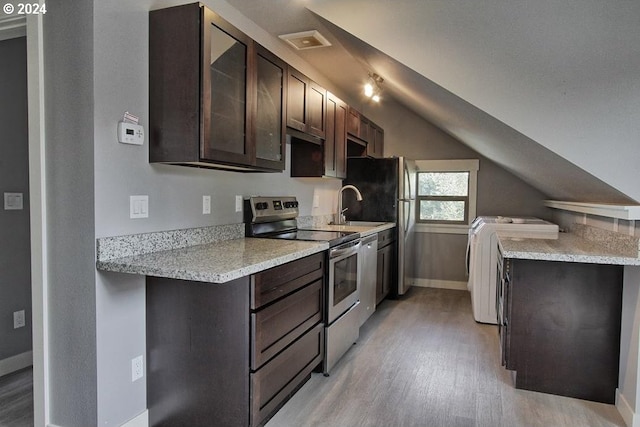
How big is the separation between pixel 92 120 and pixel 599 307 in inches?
112

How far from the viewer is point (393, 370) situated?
2787 millimetres

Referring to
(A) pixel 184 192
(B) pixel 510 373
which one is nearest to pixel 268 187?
(A) pixel 184 192

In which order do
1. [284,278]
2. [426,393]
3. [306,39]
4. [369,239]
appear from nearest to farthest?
[284,278]
[426,393]
[306,39]
[369,239]

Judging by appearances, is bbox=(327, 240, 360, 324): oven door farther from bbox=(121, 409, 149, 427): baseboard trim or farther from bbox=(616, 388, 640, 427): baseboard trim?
bbox=(616, 388, 640, 427): baseboard trim

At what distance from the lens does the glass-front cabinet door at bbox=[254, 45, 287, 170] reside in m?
2.45

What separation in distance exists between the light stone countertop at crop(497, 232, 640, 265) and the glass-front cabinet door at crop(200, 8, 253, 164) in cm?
169

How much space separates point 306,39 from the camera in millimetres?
3164

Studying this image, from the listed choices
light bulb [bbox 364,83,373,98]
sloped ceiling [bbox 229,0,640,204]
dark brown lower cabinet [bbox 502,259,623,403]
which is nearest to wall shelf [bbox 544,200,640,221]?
→ sloped ceiling [bbox 229,0,640,204]

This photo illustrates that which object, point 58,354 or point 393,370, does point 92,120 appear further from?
point 393,370

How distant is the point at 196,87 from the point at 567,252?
2.19m

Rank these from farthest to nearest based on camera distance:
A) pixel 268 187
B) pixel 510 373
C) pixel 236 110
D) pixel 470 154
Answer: pixel 470 154 → pixel 268 187 → pixel 510 373 → pixel 236 110

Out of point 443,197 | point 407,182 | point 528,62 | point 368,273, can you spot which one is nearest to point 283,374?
point 368,273

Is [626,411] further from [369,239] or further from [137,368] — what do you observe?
[137,368]

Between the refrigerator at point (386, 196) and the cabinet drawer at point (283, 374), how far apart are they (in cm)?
225
